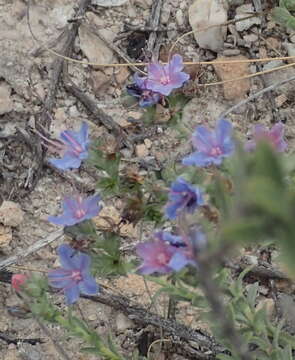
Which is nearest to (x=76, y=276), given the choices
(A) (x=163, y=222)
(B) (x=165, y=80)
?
(A) (x=163, y=222)

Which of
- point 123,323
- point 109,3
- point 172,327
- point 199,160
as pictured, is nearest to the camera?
point 199,160

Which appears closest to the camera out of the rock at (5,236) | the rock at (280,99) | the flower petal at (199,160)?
the flower petal at (199,160)

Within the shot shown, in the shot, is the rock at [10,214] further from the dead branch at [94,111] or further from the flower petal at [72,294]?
the flower petal at [72,294]

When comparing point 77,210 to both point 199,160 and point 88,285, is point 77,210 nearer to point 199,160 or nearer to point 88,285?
point 88,285

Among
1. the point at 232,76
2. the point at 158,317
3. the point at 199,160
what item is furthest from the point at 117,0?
the point at 199,160

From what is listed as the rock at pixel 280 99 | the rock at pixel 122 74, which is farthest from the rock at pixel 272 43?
the rock at pixel 122 74

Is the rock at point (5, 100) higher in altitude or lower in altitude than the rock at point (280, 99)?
lower
